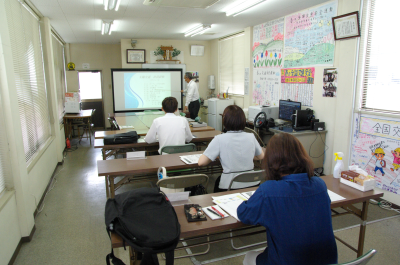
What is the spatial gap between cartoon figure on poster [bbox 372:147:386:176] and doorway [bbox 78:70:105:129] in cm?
795

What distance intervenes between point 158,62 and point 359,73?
572 centimetres

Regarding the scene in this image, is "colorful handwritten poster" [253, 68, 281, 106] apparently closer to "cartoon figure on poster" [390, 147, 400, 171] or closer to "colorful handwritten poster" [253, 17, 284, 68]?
"colorful handwritten poster" [253, 17, 284, 68]

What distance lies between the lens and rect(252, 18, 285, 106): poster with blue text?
208 inches

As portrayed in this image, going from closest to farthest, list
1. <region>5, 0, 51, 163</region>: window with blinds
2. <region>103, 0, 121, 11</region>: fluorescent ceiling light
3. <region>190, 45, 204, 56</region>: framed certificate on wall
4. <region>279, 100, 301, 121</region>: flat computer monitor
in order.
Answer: <region>5, 0, 51, 163</region>: window with blinds < <region>103, 0, 121, 11</region>: fluorescent ceiling light < <region>279, 100, 301, 121</region>: flat computer monitor < <region>190, 45, 204, 56</region>: framed certificate on wall

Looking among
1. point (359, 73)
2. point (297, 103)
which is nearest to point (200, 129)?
point (297, 103)

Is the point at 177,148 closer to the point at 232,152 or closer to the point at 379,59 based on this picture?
the point at 232,152

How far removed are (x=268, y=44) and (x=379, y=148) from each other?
9.98 ft

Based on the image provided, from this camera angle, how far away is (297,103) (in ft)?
15.2

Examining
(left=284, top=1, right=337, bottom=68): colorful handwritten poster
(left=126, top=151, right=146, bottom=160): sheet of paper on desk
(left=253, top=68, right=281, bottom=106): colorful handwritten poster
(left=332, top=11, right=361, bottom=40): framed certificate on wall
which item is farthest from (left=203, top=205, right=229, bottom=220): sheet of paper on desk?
(left=253, top=68, right=281, bottom=106): colorful handwritten poster

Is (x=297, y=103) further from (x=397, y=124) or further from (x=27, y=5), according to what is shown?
(x=27, y=5)

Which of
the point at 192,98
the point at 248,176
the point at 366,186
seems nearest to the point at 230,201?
the point at 248,176

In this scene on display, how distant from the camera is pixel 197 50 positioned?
27.7 ft

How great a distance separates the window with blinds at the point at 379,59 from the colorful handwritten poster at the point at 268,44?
1.83 metres

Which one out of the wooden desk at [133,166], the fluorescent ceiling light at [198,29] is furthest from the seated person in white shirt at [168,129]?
the fluorescent ceiling light at [198,29]
